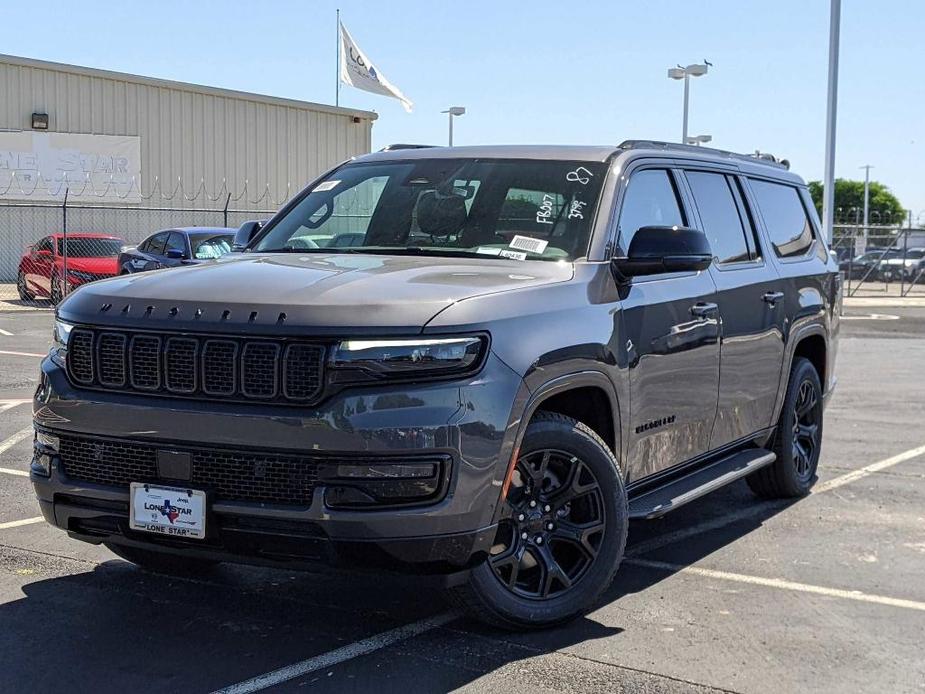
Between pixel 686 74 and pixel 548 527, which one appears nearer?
pixel 548 527

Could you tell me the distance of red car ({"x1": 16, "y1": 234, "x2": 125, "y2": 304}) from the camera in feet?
78.2

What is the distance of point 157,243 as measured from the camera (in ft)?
72.8

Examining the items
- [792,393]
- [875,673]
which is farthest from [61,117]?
[875,673]

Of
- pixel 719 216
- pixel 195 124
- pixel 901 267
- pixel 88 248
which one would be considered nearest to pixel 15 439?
pixel 719 216

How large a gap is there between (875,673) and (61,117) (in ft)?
109

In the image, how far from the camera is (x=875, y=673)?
4.24 meters

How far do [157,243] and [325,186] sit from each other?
1688cm

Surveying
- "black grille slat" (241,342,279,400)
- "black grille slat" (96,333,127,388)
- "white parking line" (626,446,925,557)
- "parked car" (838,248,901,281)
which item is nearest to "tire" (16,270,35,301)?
"white parking line" (626,446,925,557)

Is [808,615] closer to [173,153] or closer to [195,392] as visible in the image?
[195,392]

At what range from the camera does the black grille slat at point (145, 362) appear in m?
4.15

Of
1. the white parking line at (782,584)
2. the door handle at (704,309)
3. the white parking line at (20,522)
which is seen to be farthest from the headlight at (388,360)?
the white parking line at (20,522)

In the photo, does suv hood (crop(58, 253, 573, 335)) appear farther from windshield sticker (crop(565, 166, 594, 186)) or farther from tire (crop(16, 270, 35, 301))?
tire (crop(16, 270, 35, 301))

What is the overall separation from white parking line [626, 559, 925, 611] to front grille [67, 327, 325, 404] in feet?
7.72

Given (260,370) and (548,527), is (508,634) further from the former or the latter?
(260,370)
